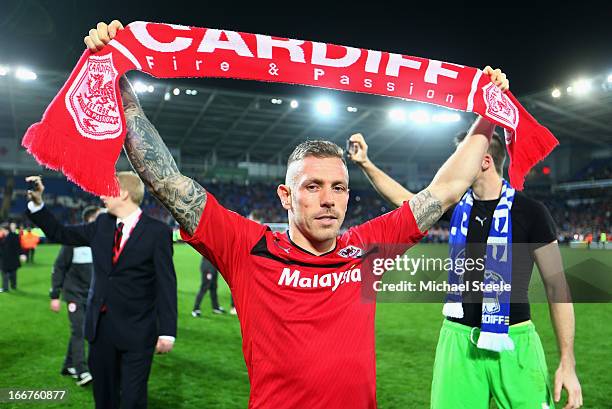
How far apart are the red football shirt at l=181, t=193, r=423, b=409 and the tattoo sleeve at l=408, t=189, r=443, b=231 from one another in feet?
1.19

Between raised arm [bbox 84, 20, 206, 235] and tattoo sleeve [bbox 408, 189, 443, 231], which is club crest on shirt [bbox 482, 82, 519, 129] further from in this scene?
raised arm [bbox 84, 20, 206, 235]

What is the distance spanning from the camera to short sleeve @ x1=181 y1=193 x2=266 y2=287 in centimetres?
185

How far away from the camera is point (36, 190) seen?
3637 mm

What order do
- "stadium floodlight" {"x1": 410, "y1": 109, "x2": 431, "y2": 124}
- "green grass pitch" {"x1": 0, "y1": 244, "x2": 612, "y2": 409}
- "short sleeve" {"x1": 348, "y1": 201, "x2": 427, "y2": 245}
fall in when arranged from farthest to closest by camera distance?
"stadium floodlight" {"x1": 410, "y1": 109, "x2": 431, "y2": 124} → "green grass pitch" {"x1": 0, "y1": 244, "x2": 612, "y2": 409} → "short sleeve" {"x1": 348, "y1": 201, "x2": 427, "y2": 245}

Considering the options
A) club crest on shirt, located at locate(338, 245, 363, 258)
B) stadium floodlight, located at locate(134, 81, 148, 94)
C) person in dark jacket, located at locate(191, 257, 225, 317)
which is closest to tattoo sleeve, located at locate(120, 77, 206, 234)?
club crest on shirt, located at locate(338, 245, 363, 258)

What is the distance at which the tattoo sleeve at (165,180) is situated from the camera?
1.79 meters

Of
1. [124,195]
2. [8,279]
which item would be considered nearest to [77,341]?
[124,195]

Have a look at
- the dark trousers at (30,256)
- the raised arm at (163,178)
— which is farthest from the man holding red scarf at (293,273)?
the dark trousers at (30,256)

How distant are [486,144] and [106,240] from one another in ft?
8.80

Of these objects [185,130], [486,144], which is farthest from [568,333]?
[185,130]

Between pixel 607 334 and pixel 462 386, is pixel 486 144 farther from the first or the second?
pixel 607 334

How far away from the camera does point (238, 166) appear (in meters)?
43.9

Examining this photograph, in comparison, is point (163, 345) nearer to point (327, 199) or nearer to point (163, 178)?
point (163, 178)

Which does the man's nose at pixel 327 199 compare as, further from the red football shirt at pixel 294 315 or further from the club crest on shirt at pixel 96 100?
the club crest on shirt at pixel 96 100
